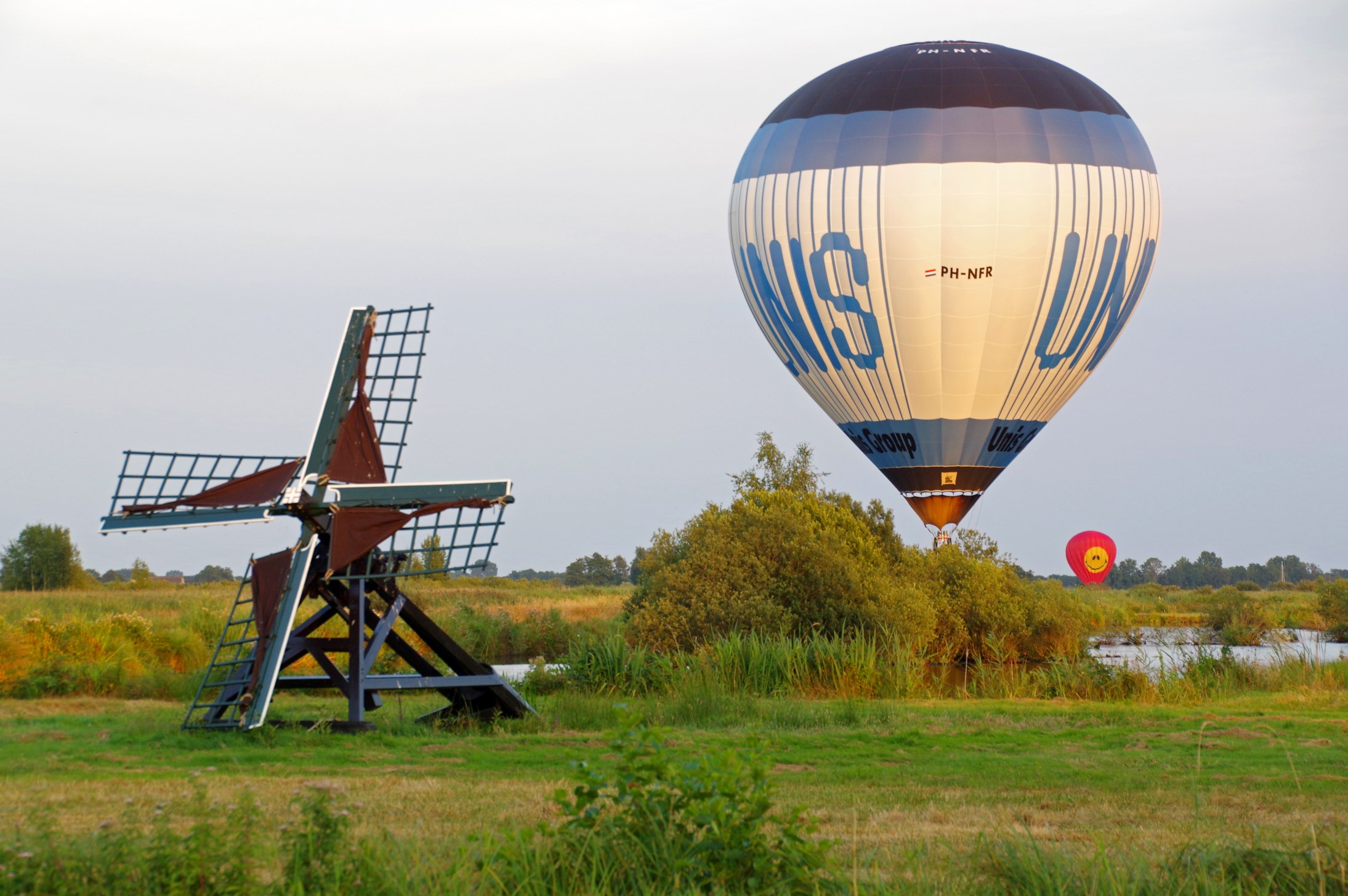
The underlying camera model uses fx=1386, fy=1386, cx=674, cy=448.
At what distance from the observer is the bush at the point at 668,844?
8430mm

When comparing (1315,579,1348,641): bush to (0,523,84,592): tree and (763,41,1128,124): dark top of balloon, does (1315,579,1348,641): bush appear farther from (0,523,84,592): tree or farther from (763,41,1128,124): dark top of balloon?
(0,523,84,592): tree

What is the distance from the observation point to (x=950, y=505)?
143ft

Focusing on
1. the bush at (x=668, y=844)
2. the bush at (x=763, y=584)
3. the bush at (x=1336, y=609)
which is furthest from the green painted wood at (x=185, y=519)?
the bush at (x=1336, y=609)

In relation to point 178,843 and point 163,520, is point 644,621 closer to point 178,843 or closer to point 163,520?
point 163,520

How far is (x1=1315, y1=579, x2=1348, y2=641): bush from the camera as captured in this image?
52.4 metres

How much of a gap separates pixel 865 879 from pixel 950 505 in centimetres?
3548

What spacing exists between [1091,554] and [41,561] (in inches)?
2453

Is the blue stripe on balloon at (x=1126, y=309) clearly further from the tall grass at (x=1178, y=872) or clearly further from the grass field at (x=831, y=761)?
the tall grass at (x=1178, y=872)

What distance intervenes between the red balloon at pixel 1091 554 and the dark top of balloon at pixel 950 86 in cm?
5035

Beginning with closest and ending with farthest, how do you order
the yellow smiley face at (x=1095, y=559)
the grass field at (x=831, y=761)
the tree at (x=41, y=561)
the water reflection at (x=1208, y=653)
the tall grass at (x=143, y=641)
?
the grass field at (x=831, y=761)
the tall grass at (x=143, y=641)
the water reflection at (x=1208, y=653)
the tree at (x=41, y=561)
the yellow smiley face at (x=1095, y=559)

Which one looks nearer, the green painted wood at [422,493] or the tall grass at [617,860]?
the tall grass at [617,860]

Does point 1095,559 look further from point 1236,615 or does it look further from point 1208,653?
point 1208,653

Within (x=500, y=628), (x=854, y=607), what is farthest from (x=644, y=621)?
(x=500, y=628)

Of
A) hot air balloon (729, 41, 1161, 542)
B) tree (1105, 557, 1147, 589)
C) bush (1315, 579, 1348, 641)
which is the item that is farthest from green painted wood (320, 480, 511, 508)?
tree (1105, 557, 1147, 589)
